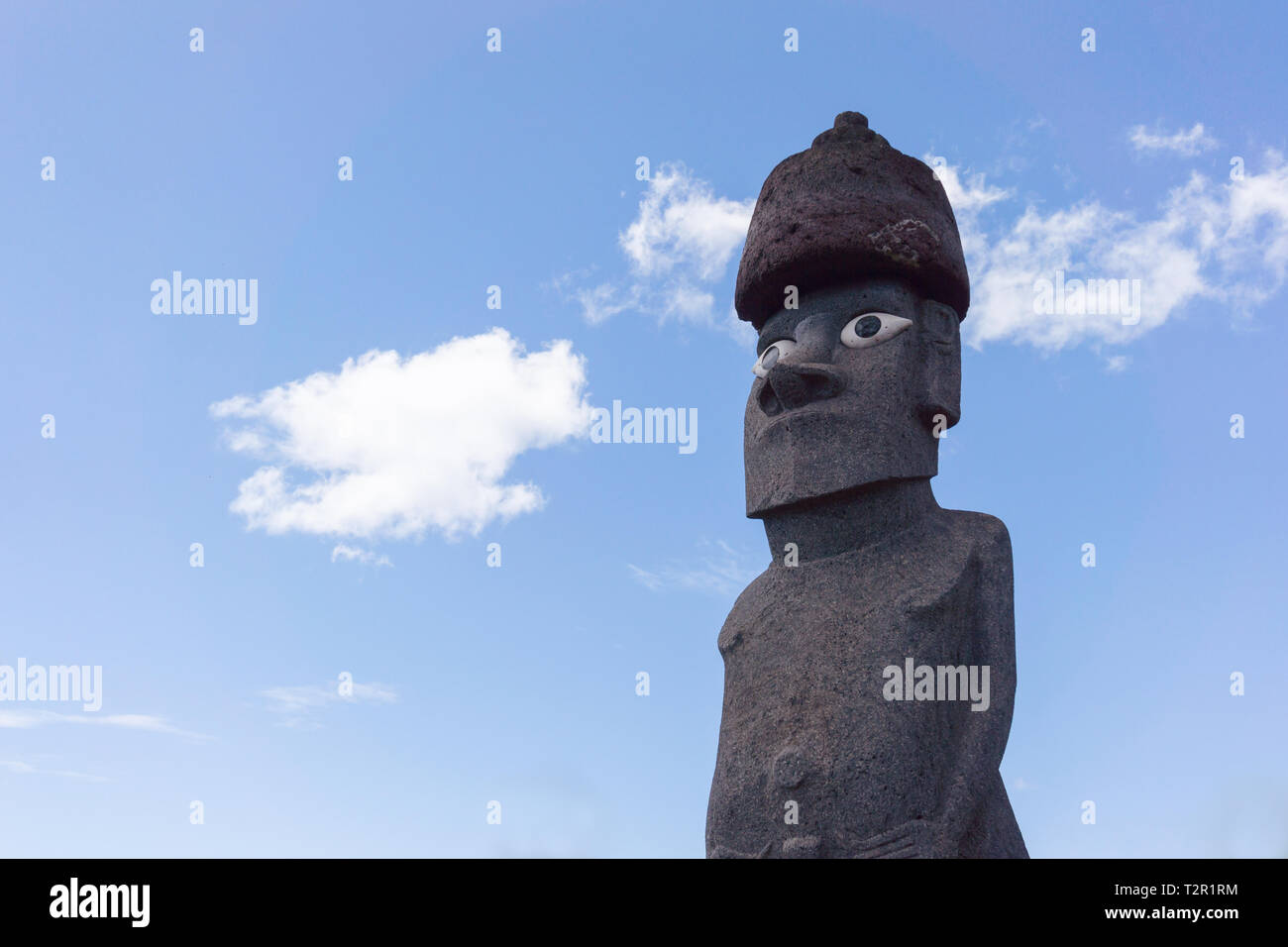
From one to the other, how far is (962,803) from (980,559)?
1.48m

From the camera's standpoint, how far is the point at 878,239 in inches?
321

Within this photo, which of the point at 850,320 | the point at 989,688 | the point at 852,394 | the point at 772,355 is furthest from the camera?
the point at 772,355

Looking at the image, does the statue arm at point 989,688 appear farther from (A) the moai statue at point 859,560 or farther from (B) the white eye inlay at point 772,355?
(B) the white eye inlay at point 772,355

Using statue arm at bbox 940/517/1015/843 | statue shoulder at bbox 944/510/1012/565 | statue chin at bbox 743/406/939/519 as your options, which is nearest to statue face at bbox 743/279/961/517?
statue chin at bbox 743/406/939/519

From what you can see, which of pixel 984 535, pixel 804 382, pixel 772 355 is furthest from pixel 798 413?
pixel 984 535

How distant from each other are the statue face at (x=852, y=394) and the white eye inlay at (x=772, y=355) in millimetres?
11

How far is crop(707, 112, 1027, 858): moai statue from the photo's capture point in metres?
7.04

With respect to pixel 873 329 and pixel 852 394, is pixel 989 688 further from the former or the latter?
pixel 873 329

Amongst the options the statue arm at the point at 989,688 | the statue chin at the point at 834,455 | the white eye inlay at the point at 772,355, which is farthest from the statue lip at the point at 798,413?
the statue arm at the point at 989,688

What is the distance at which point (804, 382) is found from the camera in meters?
8.01

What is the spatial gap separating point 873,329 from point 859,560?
1463 mm

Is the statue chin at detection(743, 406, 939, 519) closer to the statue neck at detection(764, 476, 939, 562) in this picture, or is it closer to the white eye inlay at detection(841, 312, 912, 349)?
the statue neck at detection(764, 476, 939, 562)
